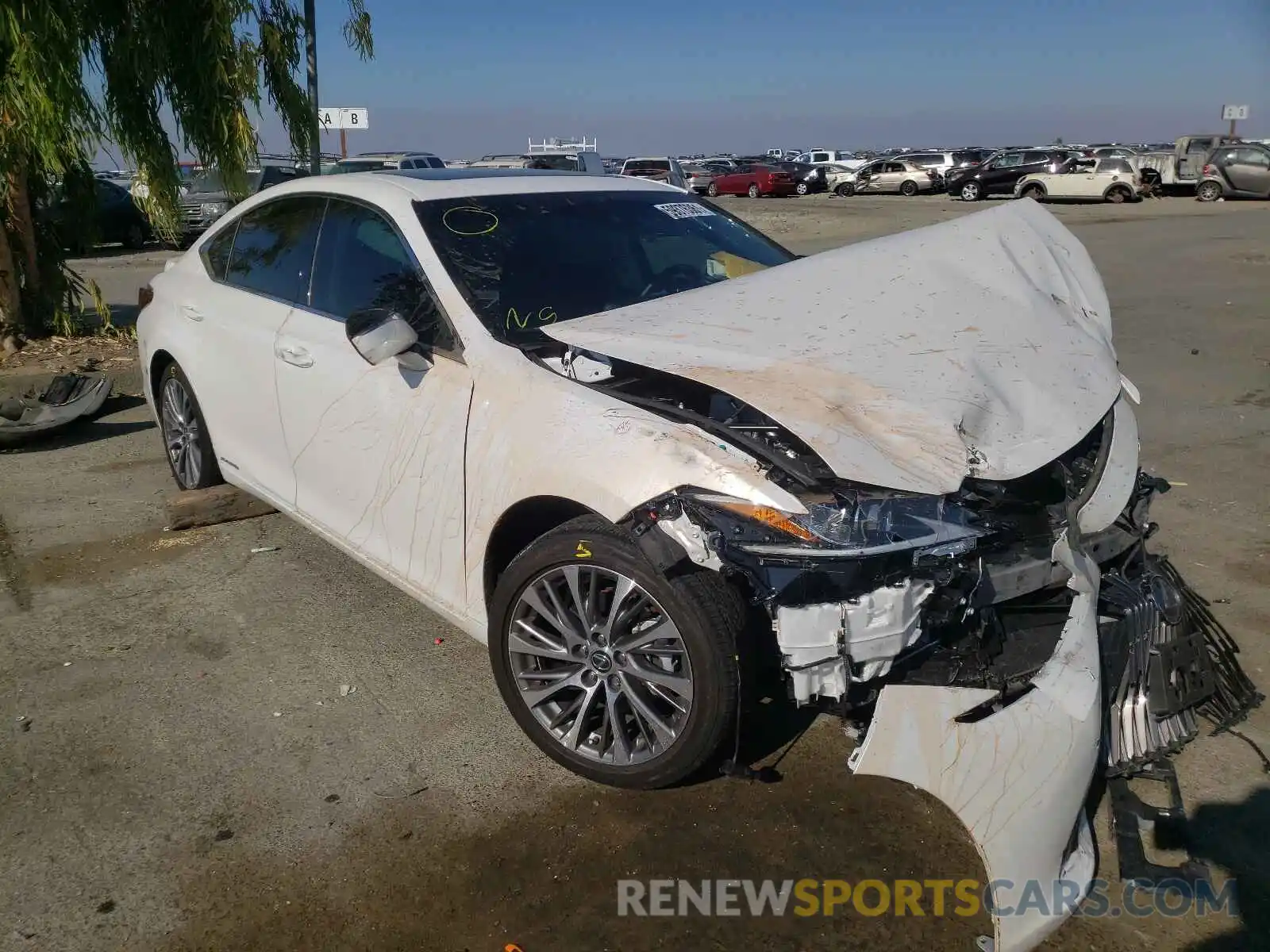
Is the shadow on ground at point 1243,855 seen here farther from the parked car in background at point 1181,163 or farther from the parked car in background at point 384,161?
the parked car in background at point 1181,163

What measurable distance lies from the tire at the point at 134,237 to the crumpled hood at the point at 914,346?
71.6 feet

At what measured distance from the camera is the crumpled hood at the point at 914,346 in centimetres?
259

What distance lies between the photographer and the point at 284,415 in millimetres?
4125

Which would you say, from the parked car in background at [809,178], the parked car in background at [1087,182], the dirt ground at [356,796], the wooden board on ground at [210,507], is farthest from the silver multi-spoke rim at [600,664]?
the parked car in background at [809,178]

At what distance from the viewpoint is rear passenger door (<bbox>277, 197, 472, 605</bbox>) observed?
335cm

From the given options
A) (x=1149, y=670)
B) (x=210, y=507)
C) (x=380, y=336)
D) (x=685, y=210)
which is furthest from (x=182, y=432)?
(x=1149, y=670)

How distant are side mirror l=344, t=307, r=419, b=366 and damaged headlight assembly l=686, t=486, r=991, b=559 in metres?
1.21

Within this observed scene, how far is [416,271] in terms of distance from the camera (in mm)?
3596

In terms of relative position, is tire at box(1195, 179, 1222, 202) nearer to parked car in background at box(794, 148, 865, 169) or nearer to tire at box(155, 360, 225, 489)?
parked car in background at box(794, 148, 865, 169)

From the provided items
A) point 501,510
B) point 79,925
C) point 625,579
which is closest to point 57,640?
point 79,925

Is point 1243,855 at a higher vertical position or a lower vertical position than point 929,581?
lower

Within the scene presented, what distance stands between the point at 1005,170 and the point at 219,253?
108ft

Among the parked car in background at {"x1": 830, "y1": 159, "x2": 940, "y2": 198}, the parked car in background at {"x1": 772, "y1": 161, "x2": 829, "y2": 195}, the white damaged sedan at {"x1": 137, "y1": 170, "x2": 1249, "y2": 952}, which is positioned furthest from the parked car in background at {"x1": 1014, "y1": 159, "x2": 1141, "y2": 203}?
the white damaged sedan at {"x1": 137, "y1": 170, "x2": 1249, "y2": 952}

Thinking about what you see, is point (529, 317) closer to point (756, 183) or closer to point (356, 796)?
point (356, 796)
